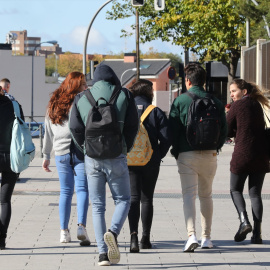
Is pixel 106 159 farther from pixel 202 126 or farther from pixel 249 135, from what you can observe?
pixel 249 135

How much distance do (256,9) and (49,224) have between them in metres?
20.0

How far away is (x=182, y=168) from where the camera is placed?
791cm

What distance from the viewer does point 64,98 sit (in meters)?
8.10

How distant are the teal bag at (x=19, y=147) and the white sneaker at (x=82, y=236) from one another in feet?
2.63

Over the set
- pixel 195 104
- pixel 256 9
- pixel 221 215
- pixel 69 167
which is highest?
pixel 256 9

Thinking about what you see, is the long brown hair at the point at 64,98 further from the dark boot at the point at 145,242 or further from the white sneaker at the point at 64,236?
the dark boot at the point at 145,242

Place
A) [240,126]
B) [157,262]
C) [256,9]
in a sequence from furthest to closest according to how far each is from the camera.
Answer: [256,9], [240,126], [157,262]

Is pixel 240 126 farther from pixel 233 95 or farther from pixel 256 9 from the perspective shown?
pixel 256 9

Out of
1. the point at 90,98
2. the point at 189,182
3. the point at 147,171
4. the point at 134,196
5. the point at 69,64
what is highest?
the point at 69,64

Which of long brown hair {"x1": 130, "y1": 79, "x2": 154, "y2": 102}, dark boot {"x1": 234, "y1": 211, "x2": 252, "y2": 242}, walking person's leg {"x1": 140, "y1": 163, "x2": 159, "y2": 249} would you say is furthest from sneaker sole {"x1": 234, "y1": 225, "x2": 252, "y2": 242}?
long brown hair {"x1": 130, "y1": 79, "x2": 154, "y2": 102}

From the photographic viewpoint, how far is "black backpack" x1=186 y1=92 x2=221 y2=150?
25.3ft

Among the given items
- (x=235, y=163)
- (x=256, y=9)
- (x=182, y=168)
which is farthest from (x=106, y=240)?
(x=256, y=9)

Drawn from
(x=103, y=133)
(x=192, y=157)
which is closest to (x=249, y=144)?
(x=192, y=157)

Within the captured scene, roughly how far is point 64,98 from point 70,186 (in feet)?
2.94
